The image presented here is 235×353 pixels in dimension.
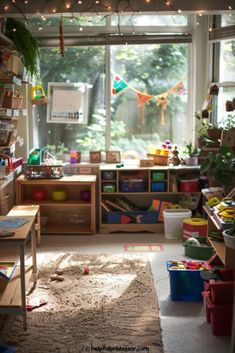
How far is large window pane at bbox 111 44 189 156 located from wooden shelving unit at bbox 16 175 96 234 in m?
0.74

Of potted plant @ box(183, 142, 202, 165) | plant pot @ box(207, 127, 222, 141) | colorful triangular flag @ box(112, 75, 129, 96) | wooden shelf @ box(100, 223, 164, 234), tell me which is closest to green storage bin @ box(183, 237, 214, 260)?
wooden shelf @ box(100, 223, 164, 234)

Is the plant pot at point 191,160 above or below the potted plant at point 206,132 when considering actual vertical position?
below

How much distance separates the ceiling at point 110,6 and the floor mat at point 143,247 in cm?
215

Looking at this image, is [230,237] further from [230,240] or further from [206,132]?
[206,132]

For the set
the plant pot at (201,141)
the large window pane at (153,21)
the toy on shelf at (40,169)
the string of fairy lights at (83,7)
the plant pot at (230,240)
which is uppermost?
the large window pane at (153,21)

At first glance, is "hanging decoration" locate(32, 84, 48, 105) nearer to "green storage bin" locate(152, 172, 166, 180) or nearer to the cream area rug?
"green storage bin" locate(152, 172, 166, 180)

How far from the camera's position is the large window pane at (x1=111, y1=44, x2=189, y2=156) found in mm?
5391

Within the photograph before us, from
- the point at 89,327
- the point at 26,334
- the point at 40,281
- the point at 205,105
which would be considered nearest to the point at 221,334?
the point at 89,327

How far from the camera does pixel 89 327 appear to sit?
296 cm

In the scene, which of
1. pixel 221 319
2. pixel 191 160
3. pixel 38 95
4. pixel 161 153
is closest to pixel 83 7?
pixel 38 95

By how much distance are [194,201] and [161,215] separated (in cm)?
38

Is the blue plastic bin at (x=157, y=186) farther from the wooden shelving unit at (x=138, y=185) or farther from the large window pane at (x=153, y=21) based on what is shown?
the large window pane at (x=153, y=21)

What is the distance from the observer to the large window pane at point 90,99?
17.6 feet

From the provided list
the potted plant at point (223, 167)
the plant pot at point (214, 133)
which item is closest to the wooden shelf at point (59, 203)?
the plant pot at point (214, 133)
